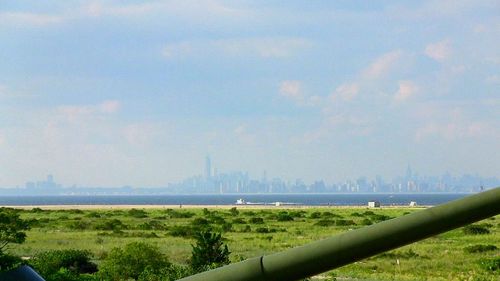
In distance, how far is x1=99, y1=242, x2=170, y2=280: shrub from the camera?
94.0 ft

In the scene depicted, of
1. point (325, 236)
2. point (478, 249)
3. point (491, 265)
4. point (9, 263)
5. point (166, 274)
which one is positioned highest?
point (9, 263)

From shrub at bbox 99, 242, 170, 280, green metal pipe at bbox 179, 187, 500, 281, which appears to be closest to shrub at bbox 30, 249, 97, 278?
shrub at bbox 99, 242, 170, 280

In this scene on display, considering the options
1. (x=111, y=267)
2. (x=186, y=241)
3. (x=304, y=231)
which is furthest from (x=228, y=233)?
(x=111, y=267)

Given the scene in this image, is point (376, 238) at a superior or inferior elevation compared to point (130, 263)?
Result: superior

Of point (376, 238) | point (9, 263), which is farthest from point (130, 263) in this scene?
point (376, 238)

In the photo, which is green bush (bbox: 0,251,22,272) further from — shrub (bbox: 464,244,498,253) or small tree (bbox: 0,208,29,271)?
shrub (bbox: 464,244,498,253)

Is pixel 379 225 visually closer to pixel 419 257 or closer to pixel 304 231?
pixel 419 257

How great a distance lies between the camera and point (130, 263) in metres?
29.4

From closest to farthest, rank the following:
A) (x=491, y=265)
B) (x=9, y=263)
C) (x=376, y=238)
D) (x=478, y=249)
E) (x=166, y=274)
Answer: (x=376, y=238) → (x=9, y=263) → (x=166, y=274) → (x=491, y=265) → (x=478, y=249)

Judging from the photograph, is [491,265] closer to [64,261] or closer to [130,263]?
[130,263]

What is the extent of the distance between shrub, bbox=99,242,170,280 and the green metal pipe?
27.1 m

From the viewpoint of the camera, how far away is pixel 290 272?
1.68 metres

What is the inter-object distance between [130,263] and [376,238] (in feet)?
93.1

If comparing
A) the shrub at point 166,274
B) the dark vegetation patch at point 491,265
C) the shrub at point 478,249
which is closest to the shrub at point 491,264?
the dark vegetation patch at point 491,265
